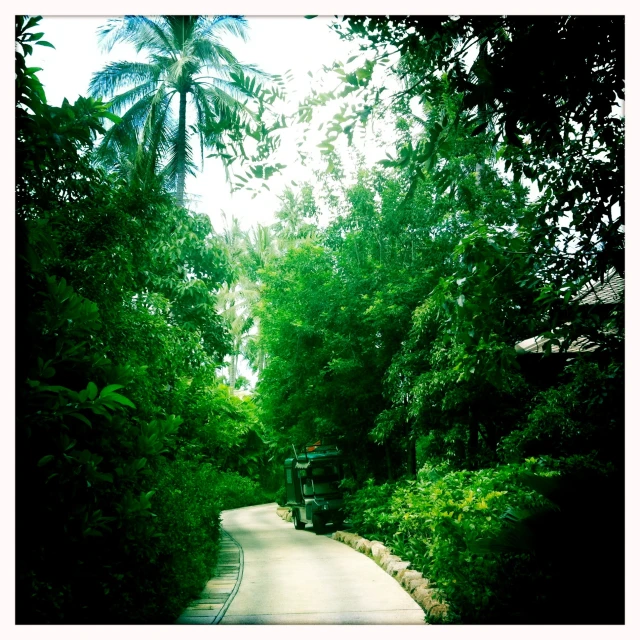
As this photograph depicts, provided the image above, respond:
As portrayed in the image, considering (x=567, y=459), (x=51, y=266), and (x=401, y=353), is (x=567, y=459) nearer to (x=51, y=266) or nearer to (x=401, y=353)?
(x=401, y=353)

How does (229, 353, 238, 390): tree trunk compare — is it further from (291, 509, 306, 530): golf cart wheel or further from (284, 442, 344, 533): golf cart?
(291, 509, 306, 530): golf cart wheel

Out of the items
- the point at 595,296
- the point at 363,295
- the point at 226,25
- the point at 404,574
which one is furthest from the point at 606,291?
the point at 226,25

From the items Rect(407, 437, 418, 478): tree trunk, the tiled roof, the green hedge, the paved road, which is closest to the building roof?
the tiled roof

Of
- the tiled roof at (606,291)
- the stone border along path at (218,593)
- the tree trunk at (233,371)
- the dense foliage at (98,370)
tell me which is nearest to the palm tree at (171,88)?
the dense foliage at (98,370)

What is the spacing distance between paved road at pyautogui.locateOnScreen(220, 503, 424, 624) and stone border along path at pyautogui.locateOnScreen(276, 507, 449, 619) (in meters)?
0.06

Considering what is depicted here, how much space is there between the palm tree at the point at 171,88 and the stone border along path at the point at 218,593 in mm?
2606

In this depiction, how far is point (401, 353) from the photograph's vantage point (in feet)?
20.6

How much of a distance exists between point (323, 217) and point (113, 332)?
7.68 feet

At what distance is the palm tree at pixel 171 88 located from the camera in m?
3.53

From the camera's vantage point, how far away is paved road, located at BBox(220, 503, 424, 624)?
304 cm

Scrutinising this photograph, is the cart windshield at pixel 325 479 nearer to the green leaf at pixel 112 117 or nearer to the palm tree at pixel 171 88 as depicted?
the palm tree at pixel 171 88

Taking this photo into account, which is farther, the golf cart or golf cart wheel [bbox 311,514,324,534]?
golf cart wheel [bbox 311,514,324,534]

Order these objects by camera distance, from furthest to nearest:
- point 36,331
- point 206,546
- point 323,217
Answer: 1. point 323,217
2. point 206,546
3. point 36,331
